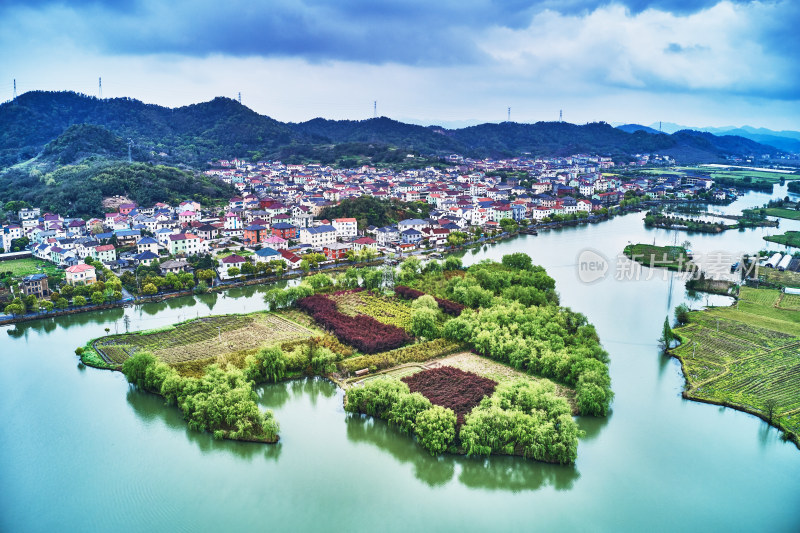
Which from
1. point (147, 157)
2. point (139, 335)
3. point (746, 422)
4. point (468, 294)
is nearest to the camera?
point (746, 422)

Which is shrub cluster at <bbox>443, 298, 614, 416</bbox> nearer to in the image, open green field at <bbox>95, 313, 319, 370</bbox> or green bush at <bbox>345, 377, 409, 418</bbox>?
green bush at <bbox>345, 377, 409, 418</bbox>

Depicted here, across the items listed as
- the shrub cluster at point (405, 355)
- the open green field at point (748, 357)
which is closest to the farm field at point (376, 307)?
the shrub cluster at point (405, 355)

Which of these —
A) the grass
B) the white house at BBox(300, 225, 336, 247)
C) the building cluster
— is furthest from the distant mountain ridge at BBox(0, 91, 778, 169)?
the grass

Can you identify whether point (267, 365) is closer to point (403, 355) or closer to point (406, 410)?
point (403, 355)

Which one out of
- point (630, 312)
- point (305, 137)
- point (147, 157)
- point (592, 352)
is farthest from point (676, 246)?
point (305, 137)

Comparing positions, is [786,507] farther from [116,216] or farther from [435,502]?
Result: [116,216]

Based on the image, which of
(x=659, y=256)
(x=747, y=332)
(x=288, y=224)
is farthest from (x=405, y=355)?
(x=288, y=224)
